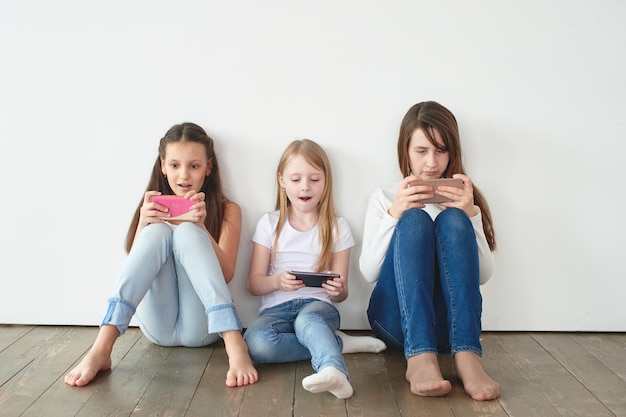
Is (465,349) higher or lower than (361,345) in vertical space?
higher

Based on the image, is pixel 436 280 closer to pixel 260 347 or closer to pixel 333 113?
pixel 260 347

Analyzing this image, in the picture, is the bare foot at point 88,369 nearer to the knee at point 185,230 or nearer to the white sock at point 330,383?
the knee at point 185,230

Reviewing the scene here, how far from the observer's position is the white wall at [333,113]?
8.43ft

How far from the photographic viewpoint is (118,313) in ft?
7.13

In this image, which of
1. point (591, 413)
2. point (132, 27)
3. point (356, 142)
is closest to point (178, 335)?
point (356, 142)

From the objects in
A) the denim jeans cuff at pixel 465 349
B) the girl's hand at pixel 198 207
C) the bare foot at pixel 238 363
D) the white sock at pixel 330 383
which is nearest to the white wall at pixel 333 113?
the girl's hand at pixel 198 207

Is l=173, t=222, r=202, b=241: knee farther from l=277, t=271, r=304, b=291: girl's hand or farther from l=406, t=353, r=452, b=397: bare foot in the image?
l=406, t=353, r=452, b=397: bare foot

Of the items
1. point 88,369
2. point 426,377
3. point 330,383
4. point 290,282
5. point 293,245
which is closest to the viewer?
point 330,383

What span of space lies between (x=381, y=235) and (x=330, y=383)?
60 cm

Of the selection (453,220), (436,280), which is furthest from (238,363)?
(453,220)

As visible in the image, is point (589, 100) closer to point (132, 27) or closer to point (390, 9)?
point (390, 9)

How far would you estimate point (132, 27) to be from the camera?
8.49 ft

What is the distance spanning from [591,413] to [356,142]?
1264mm

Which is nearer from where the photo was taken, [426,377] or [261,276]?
[426,377]
